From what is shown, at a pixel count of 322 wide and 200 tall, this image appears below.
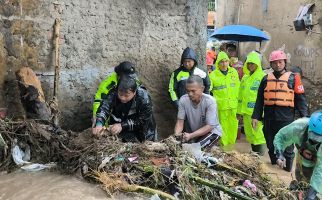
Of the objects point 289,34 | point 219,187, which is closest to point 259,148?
point 219,187

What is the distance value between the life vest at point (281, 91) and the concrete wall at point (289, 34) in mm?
5265

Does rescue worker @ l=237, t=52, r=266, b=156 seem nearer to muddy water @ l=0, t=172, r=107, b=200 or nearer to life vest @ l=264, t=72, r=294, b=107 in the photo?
life vest @ l=264, t=72, r=294, b=107

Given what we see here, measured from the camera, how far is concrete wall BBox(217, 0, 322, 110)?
11500mm

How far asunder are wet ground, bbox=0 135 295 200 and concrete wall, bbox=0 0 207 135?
58.8 inches

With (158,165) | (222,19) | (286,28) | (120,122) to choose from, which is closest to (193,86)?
(120,122)

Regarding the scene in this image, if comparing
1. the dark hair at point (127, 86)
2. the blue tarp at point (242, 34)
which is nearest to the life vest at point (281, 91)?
the dark hair at point (127, 86)

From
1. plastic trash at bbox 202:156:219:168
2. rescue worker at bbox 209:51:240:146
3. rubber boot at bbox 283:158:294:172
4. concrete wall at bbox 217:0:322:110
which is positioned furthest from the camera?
concrete wall at bbox 217:0:322:110

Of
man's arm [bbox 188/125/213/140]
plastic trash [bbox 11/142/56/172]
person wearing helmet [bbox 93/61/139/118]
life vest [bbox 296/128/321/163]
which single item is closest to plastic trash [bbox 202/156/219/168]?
man's arm [bbox 188/125/213/140]

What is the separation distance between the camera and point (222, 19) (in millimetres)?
17375

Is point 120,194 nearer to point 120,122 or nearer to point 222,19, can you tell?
point 120,122

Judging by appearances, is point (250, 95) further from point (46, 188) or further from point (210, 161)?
point (46, 188)

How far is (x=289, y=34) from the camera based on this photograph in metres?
12.5

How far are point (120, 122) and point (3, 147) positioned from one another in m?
1.32

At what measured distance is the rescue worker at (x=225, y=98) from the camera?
7359 millimetres
